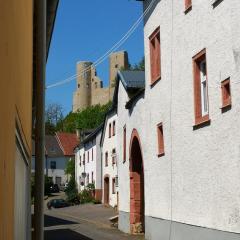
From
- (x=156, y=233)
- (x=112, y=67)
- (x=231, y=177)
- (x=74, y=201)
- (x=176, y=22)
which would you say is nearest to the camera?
(x=231, y=177)

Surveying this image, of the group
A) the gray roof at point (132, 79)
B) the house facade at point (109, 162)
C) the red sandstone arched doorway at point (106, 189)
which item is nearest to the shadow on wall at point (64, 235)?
the gray roof at point (132, 79)

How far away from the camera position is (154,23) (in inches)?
816

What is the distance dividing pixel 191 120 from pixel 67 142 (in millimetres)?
90772

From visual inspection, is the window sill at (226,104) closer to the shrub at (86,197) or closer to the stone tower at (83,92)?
the shrub at (86,197)

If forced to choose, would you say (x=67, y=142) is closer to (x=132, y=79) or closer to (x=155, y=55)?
(x=132, y=79)

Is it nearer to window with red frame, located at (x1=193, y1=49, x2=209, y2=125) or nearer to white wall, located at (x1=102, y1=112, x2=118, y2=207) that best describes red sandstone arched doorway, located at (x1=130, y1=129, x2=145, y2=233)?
window with red frame, located at (x1=193, y1=49, x2=209, y2=125)

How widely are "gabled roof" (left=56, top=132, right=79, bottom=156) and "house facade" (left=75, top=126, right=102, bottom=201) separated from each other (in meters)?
24.3

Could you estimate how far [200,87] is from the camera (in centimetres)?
1577

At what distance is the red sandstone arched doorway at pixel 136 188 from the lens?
25.3 m

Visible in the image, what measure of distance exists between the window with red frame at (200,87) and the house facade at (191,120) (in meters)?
0.03

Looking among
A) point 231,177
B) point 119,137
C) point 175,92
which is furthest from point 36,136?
point 119,137

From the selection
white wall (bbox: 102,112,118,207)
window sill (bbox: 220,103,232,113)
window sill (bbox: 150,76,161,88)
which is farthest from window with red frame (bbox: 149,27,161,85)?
white wall (bbox: 102,112,118,207)

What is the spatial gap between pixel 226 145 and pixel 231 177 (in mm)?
776

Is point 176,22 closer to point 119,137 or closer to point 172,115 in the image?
point 172,115
